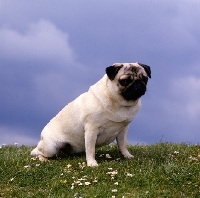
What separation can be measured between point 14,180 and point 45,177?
A: 23.6 inches

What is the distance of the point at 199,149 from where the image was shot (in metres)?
11.0

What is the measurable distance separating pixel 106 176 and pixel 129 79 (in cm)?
192

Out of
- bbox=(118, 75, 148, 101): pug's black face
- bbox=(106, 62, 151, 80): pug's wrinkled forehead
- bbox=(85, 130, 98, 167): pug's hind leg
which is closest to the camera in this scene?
bbox=(118, 75, 148, 101): pug's black face

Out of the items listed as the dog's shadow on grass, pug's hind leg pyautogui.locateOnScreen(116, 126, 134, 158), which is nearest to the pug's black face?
pug's hind leg pyautogui.locateOnScreen(116, 126, 134, 158)

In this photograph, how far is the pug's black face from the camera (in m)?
9.08

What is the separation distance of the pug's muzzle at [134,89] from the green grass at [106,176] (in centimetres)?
135

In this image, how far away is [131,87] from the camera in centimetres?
907

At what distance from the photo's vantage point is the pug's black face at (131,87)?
357 inches

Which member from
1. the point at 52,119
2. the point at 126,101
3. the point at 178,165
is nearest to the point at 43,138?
the point at 52,119

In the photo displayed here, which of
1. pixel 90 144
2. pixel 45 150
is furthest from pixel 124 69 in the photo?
pixel 45 150

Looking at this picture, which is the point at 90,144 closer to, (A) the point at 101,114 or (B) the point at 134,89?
(A) the point at 101,114

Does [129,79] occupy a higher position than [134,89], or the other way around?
[129,79]

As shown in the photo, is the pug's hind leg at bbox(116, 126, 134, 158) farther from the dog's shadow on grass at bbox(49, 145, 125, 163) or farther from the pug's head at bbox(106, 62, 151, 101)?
the pug's head at bbox(106, 62, 151, 101)

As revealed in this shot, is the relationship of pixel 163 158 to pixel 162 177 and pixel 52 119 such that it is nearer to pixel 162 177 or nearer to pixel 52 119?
pixel 162 177
